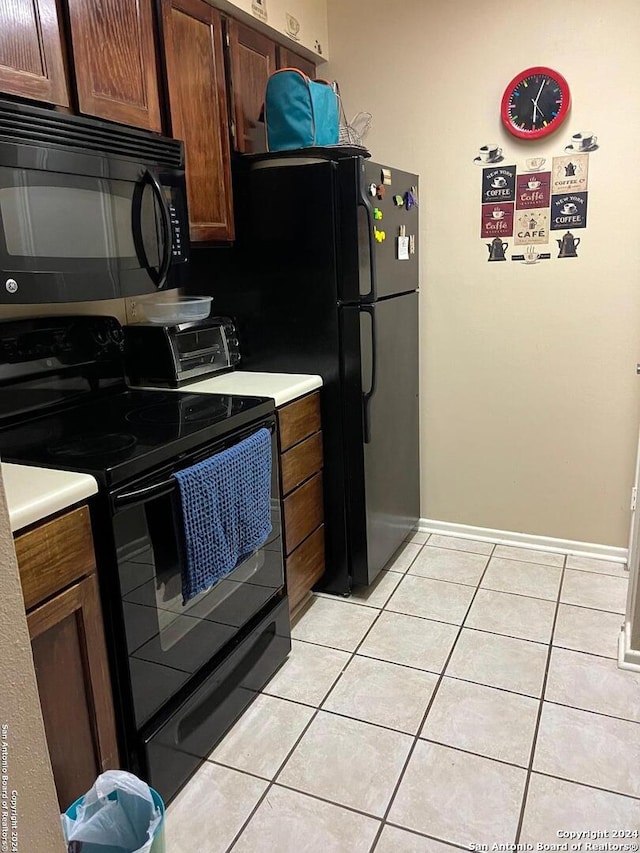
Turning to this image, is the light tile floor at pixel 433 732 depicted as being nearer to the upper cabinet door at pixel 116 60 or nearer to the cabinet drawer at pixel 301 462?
the cabinet drawer at pixel 301 462

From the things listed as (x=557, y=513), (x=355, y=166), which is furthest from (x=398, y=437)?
(x=355, y=166)

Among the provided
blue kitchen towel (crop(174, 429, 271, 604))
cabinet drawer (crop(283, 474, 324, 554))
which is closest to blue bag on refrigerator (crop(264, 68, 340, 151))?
blue kitchen towel (crop(174, 429, 271, 604))

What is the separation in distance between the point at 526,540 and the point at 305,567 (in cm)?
117

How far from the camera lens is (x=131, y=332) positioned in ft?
7.23

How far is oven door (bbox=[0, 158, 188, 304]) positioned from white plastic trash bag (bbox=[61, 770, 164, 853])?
3.58ft

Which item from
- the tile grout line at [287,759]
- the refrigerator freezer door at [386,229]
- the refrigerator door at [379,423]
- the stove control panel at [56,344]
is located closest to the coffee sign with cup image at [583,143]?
the refrigerator freezer door at [386,229]

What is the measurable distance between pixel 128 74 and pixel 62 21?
0.78 ft

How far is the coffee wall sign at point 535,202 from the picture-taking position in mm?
2562

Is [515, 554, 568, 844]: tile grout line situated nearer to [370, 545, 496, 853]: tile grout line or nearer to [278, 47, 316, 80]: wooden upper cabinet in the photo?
[370, 545, 496, 853]: tile grout line

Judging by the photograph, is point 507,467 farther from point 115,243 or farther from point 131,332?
point 115,243

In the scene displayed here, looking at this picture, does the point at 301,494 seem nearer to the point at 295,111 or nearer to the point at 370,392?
the point at 370,392

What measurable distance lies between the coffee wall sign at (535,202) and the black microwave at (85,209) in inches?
53.3

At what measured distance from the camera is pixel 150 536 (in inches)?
60.1

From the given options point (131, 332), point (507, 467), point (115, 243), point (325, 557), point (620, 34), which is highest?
point (620, 34)
